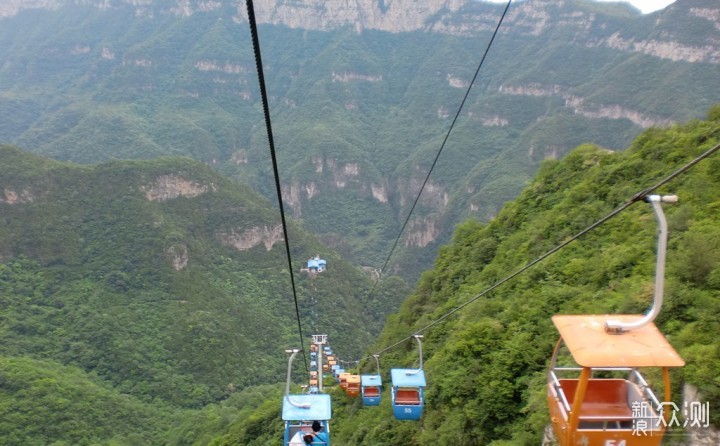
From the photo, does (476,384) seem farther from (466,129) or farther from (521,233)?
(466,129)

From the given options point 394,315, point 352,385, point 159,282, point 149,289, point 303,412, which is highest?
point 159,282

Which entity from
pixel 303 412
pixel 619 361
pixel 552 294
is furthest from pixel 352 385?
pixel 619 361

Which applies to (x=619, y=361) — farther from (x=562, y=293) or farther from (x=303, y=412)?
(x=562, y=293)

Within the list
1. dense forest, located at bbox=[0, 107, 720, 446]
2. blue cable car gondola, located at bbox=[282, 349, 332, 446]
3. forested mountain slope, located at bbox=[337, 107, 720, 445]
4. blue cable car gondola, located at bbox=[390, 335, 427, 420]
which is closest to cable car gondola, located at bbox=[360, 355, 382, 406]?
forested mountain slope, located at bbox=[337, 107, 720, 445]

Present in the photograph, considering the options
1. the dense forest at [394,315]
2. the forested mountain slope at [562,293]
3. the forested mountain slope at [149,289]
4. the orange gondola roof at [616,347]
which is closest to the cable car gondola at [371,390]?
the forested mountain slope at [562,293]

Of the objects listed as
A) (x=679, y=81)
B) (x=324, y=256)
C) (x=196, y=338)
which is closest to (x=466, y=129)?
(x=679, y=81)

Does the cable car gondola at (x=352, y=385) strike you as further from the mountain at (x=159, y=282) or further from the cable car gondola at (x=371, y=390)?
the mountain at (x=159, y=282)
